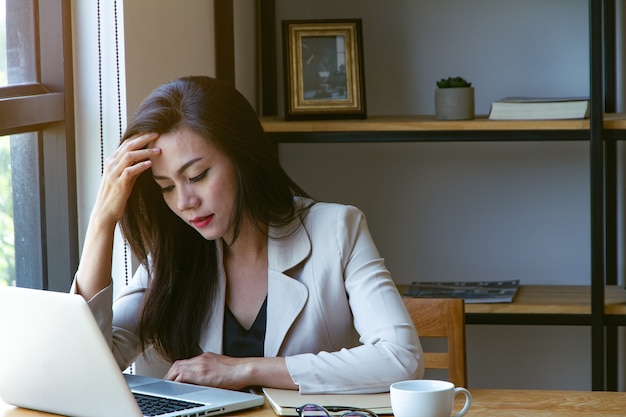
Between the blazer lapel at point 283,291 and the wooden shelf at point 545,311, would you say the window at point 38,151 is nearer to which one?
the blazer lapel at point 283,291

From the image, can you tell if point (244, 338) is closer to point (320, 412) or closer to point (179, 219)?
point (179, 219)

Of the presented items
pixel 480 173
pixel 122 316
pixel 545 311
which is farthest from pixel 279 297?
pixel 480 173

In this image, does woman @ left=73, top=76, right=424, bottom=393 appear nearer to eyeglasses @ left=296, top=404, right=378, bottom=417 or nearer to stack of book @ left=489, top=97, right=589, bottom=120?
eyeglasses @ left=296, top=404, right=378, bottom=417

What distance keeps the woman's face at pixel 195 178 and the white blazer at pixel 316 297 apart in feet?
0.51

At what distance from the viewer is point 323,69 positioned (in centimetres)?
292

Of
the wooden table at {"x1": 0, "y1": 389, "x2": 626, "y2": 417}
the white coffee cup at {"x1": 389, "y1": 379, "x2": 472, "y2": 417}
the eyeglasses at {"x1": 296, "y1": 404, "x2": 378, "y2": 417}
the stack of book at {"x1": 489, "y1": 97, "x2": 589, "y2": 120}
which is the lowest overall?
the wooden table at {"x1": 0, "y1": 389, "x2": 626, "y2": 417}

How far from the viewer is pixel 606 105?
3.04 m

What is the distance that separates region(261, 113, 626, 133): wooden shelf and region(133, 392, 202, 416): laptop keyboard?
1422 millimetres

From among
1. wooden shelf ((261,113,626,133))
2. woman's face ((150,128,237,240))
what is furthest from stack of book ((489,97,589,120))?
woman's face ((150,128,237,240))

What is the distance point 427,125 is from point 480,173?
48cm

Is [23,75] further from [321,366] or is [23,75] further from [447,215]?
[447,215]

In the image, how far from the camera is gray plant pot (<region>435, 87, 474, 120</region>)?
2822 mm

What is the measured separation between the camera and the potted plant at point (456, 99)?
2.82 metres

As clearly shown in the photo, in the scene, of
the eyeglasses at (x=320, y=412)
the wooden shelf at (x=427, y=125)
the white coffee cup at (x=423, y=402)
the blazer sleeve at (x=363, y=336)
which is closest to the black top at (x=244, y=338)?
the blazer sleeve at (x=363, y=336)
